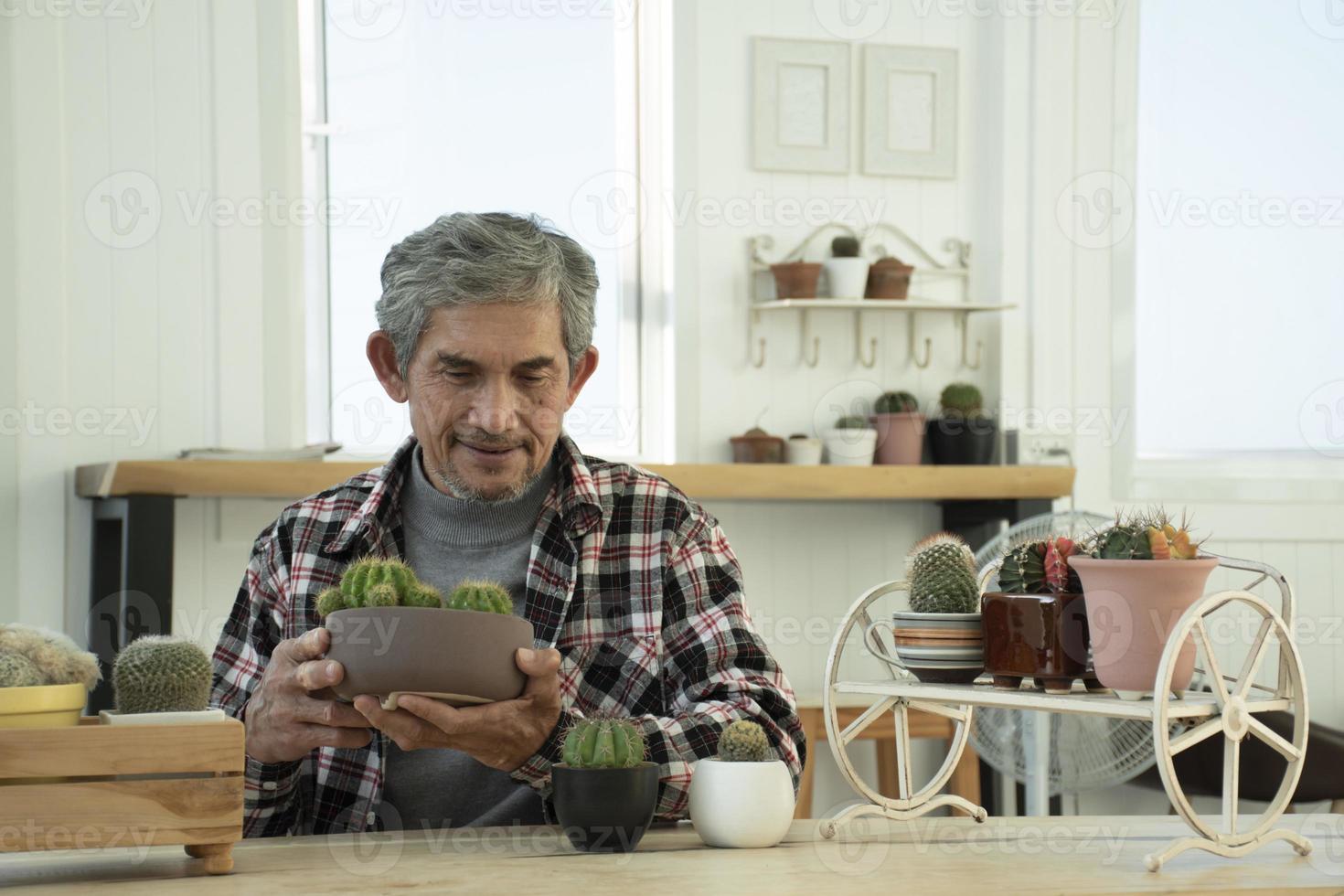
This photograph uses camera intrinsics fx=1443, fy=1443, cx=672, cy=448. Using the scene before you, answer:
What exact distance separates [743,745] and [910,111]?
9.51ft

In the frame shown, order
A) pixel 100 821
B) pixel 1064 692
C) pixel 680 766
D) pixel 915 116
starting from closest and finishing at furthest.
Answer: pixel 100 821 < pixel 1064 692 < pixel 680 766 < pixel 915 116

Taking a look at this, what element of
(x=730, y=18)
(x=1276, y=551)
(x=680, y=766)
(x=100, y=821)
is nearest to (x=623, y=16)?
(x=730, y=18)

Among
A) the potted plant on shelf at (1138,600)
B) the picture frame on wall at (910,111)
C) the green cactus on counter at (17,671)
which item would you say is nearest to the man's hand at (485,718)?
the green cactus on counter at (17,671)

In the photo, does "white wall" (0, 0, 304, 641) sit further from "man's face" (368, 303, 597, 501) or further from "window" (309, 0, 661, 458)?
"man's face" (368, 303, 597, 501)

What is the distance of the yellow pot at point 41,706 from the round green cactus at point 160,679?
0.12 feet

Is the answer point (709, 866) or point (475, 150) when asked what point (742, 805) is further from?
point (475, 150)

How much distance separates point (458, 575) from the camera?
191 centimetres

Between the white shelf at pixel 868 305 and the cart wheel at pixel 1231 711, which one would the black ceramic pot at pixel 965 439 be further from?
the cart wheel at pixel 1231 711

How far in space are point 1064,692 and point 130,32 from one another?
296 centimetres

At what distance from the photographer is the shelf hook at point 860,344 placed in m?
3.95

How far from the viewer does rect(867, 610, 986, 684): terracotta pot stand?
4.58 ft

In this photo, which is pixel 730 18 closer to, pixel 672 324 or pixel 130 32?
pixel 672 324

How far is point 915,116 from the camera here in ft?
13.1

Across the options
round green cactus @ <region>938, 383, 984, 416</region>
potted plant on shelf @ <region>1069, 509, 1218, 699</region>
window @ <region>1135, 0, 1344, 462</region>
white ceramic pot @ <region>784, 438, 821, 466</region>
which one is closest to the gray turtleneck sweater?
potted plant on shelf @ <region>1069, 509, 1218, 699</region>
